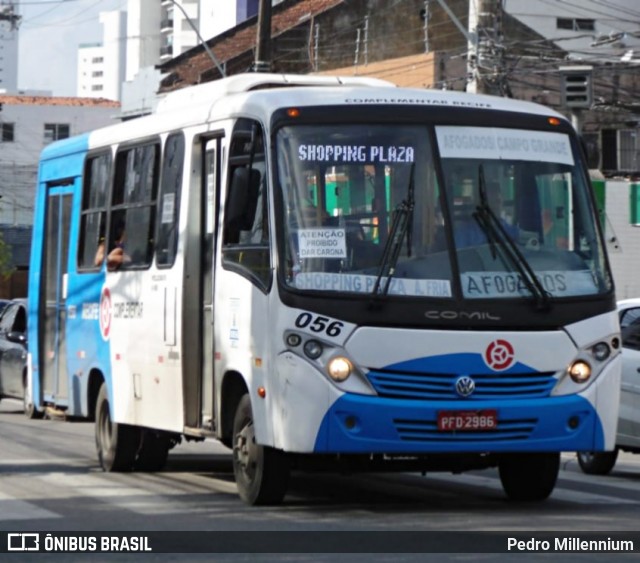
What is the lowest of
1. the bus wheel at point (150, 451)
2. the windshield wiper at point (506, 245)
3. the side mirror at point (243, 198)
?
the bus wheel at point (150, 451)

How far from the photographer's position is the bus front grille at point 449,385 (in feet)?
35.0

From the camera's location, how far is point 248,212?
1145 cm

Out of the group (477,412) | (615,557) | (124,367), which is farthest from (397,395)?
(124,367)

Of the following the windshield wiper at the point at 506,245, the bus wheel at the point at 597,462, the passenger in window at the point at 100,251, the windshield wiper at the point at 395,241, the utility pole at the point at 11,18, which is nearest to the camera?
the windshield wiper at the point at 395,241

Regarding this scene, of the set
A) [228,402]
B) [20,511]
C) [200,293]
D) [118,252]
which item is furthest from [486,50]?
[20,511]

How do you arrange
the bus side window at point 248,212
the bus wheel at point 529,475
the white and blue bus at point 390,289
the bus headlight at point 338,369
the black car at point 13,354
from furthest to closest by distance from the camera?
the black car at point 13,354 < the bus wheel at point 529,475 < the bus side window at point 248,212 < the white and blue bus at point 390,289 < the bus headlight at point 338,369

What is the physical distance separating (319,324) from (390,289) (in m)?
0.55

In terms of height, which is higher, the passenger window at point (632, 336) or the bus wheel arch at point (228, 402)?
the passenger window at point (632, 336)

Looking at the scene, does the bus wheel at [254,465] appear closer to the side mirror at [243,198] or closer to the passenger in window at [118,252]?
the side mirror at [243,198]

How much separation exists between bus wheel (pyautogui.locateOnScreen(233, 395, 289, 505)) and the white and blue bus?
0.02 metres

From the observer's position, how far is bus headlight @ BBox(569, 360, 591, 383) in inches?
436

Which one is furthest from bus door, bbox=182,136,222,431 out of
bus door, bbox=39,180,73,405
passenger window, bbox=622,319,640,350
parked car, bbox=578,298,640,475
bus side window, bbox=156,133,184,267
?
passenger window, bbox=622,319,640,350

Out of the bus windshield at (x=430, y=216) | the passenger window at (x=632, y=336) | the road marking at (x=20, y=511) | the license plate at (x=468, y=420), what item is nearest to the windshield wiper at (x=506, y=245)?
the bus windshield at (x=430, y=216)

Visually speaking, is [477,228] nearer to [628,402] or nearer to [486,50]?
[628,402]
